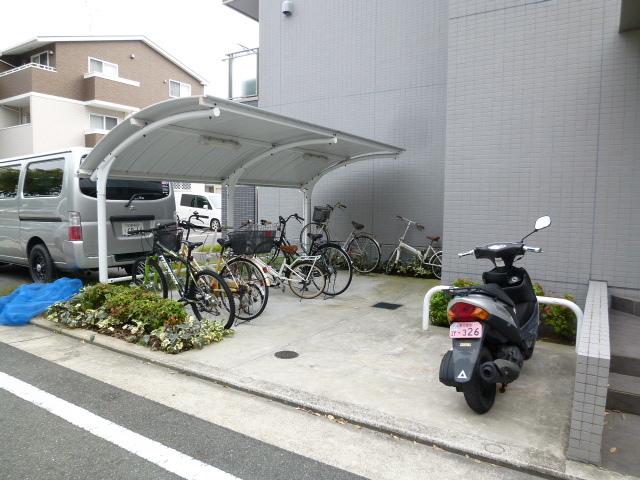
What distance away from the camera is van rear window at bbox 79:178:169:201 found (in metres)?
6.65

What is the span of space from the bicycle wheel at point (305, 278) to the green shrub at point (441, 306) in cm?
181

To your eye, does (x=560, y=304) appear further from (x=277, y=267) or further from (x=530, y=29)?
(x=277, y=267)

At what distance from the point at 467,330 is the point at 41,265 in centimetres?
669

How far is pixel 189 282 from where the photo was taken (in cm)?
529

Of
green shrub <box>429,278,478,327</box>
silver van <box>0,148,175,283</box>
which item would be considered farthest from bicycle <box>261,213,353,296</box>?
silver van <box>0,148,175,283</box>

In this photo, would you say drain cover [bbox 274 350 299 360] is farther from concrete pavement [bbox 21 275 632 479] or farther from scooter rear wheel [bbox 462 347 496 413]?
scooter rear wheel [bbox 462 347 496 413]

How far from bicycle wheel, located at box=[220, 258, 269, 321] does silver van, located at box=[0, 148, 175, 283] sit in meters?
2.01

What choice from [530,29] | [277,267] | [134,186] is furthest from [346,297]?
[530,29]

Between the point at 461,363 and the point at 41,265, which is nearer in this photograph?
the point at 461,363

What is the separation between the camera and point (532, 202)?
529 cm

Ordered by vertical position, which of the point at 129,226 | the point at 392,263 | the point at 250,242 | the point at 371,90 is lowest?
the point at 392,263

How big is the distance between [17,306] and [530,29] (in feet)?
22.3

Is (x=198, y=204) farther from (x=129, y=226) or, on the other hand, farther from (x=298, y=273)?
(x=298, y=273)

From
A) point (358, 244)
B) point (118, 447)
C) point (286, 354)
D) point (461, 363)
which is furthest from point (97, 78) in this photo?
point (461, 363)
